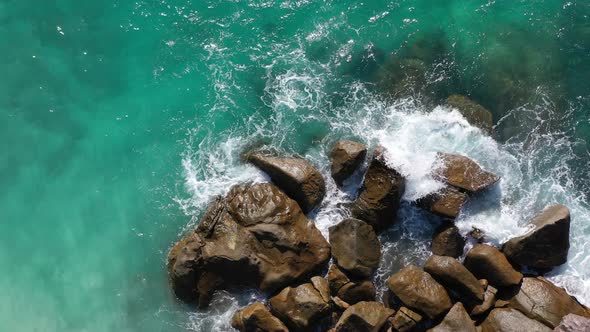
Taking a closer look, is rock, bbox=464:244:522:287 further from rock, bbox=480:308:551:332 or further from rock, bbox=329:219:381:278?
rock, bbox=329:219:381:278

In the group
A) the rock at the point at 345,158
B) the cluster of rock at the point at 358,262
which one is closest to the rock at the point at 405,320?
the cluster of rock at the point at 358,262

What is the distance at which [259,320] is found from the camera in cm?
1730

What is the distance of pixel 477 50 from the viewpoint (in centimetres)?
Result: 2072

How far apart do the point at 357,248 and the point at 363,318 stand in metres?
2.58

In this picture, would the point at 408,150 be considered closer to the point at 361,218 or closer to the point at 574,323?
the point at 361,218

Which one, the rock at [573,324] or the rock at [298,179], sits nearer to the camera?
the rock at [573,324]

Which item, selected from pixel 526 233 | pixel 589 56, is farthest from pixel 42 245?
pixel 589 56

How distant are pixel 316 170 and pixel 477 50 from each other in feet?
30.3

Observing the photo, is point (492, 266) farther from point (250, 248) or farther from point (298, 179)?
point (250, 248)

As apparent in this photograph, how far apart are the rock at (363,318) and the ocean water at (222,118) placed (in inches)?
74.3

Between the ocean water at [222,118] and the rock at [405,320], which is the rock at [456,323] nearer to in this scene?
the rock at [405,320]

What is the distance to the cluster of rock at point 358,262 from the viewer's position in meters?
17.0

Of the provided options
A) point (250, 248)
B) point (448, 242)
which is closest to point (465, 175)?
point (448, 242)

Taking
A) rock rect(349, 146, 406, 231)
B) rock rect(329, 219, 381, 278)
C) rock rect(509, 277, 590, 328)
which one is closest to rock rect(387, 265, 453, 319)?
rock rect(329, 219, 381, 278)
